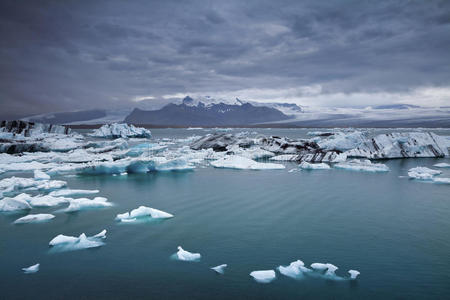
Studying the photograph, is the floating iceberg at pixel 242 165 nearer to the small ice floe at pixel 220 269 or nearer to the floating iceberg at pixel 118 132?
the small ice floe at pixel 220 269

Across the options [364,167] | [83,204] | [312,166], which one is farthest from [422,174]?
[83,204]

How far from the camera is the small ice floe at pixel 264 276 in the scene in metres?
4.36

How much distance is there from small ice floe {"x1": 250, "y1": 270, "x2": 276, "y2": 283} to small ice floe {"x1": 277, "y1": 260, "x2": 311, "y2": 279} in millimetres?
208

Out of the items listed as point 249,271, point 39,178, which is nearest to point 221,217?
point 249,271

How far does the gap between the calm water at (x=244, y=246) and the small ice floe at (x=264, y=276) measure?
0.09 m

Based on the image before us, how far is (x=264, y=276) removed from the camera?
439 centimetres

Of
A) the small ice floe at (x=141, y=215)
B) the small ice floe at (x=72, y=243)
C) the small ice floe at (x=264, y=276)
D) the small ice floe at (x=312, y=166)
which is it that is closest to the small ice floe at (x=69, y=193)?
the small ice floe at (x=141, y=215)

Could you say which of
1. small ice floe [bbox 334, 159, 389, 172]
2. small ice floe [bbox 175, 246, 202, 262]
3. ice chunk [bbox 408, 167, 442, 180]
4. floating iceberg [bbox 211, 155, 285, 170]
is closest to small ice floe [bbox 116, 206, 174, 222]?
small ice floe [bbox 175, 246, 202, 262]

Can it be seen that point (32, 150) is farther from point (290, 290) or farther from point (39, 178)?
point (290, 290)

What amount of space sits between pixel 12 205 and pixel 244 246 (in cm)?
580

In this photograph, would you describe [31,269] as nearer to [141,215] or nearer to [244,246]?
[141,215]

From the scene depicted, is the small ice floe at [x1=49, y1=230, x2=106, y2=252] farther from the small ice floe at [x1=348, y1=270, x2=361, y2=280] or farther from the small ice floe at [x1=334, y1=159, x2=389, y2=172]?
the small ice floe at [x1=334, y1=159, x2=389, y2=172]

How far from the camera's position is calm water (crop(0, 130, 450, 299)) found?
418 centimetres

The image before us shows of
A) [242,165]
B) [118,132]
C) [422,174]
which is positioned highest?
[118,132]
